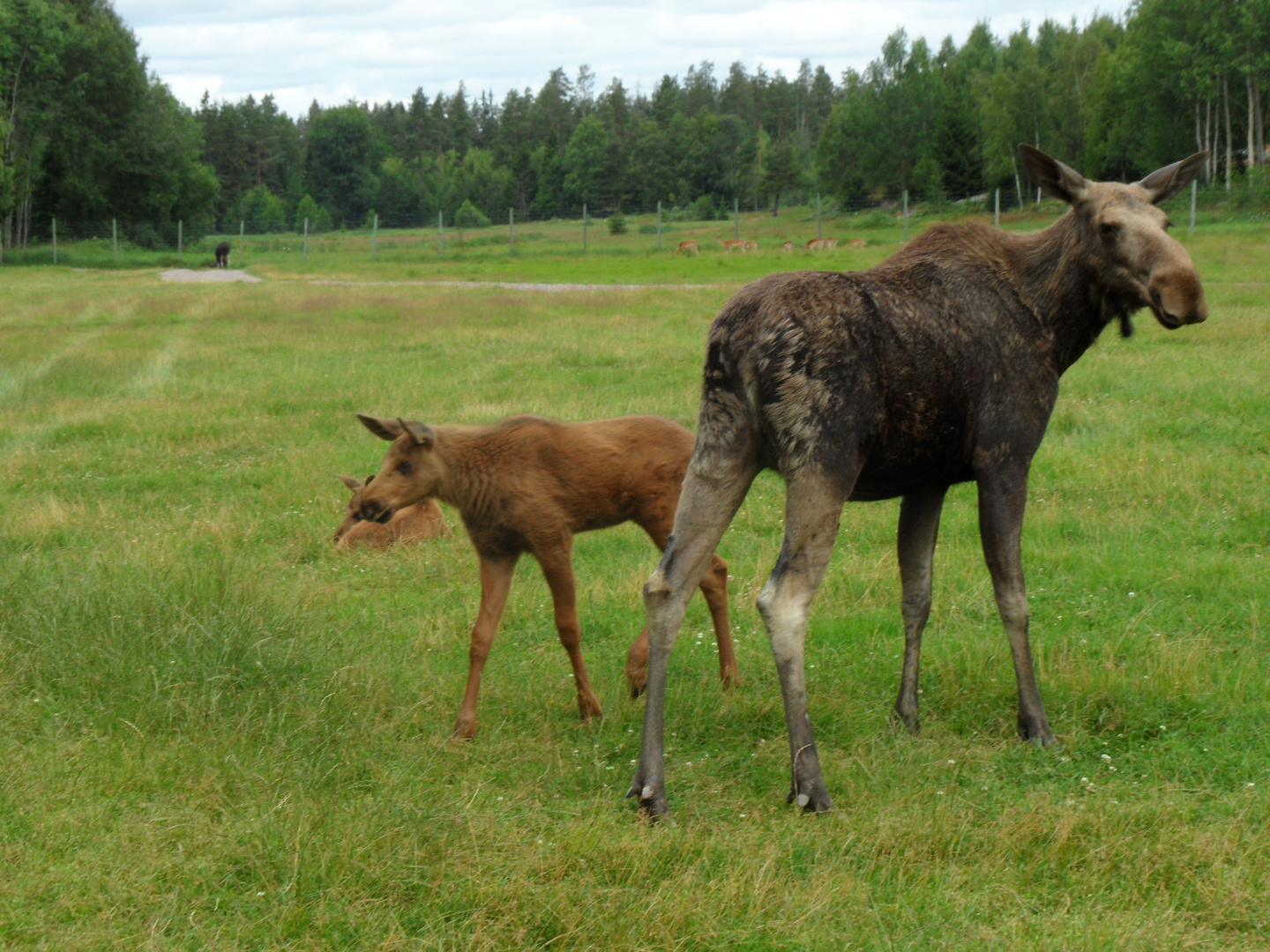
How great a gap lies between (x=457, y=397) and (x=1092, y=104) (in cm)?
6155

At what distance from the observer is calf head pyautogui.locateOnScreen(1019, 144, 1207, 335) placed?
4520mm

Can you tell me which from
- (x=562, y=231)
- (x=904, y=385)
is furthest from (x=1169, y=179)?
(x=562, y=231)

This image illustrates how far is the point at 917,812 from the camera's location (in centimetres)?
425

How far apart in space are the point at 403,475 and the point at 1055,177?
3.54 metres

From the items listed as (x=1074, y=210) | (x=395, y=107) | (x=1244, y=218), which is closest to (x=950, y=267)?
(x=1074, y=210)

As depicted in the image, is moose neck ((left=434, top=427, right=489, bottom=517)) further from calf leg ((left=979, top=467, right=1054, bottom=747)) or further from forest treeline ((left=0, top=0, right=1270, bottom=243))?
forest treeline ((left=0, top=0, right=1270, bottom=243))

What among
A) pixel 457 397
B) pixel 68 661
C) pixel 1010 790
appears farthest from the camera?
pixel 457 397

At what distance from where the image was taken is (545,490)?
234 inches

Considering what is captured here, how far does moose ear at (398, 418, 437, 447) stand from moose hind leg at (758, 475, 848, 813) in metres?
2.39

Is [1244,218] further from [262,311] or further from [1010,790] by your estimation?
[1010,790]

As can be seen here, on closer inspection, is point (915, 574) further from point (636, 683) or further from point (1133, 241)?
point (1133, 241)

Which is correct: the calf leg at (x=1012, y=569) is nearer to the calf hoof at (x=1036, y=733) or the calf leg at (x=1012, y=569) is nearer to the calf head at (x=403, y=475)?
the calf hoof at (x=1036, y=733)

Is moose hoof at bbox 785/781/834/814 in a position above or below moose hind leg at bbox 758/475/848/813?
below

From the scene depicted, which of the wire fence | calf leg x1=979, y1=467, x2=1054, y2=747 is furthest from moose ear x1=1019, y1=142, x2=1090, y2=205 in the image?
the wire fence
